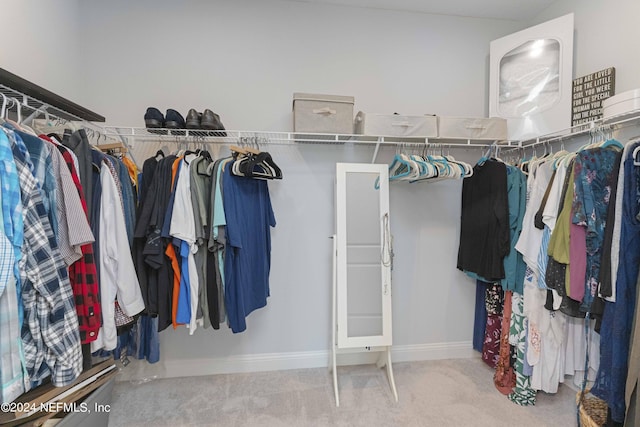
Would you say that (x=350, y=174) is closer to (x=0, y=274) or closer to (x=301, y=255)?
(x=301, y=255)

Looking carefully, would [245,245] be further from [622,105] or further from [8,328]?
[622,105]

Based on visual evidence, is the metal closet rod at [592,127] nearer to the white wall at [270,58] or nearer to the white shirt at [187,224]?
the white wall at [270,58]

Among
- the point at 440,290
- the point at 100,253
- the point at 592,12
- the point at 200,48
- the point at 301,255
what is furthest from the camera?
the point at 440,290

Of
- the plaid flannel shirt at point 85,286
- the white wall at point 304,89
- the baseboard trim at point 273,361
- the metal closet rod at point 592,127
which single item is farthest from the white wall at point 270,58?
the baseboard trim at point 273,361

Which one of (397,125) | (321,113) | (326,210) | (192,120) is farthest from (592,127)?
(192,120)

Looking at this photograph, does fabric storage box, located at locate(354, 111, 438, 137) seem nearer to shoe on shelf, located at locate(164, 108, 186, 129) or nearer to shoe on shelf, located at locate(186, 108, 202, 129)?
shoe on shelf, located at locate(186, 108, 202, 129)

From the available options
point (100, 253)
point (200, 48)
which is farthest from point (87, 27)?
point (100, 253)

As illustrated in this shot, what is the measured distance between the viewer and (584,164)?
1503 mm

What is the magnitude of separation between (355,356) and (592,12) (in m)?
2.91

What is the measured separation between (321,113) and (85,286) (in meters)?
1.53

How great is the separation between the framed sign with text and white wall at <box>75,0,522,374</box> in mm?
617

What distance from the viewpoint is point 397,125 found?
1955 millimetres

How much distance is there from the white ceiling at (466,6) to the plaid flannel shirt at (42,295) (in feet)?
6.97

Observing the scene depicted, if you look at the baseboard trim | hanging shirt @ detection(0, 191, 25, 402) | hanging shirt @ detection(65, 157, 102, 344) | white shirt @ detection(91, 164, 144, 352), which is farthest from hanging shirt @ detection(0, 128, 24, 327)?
the baseboard trim
